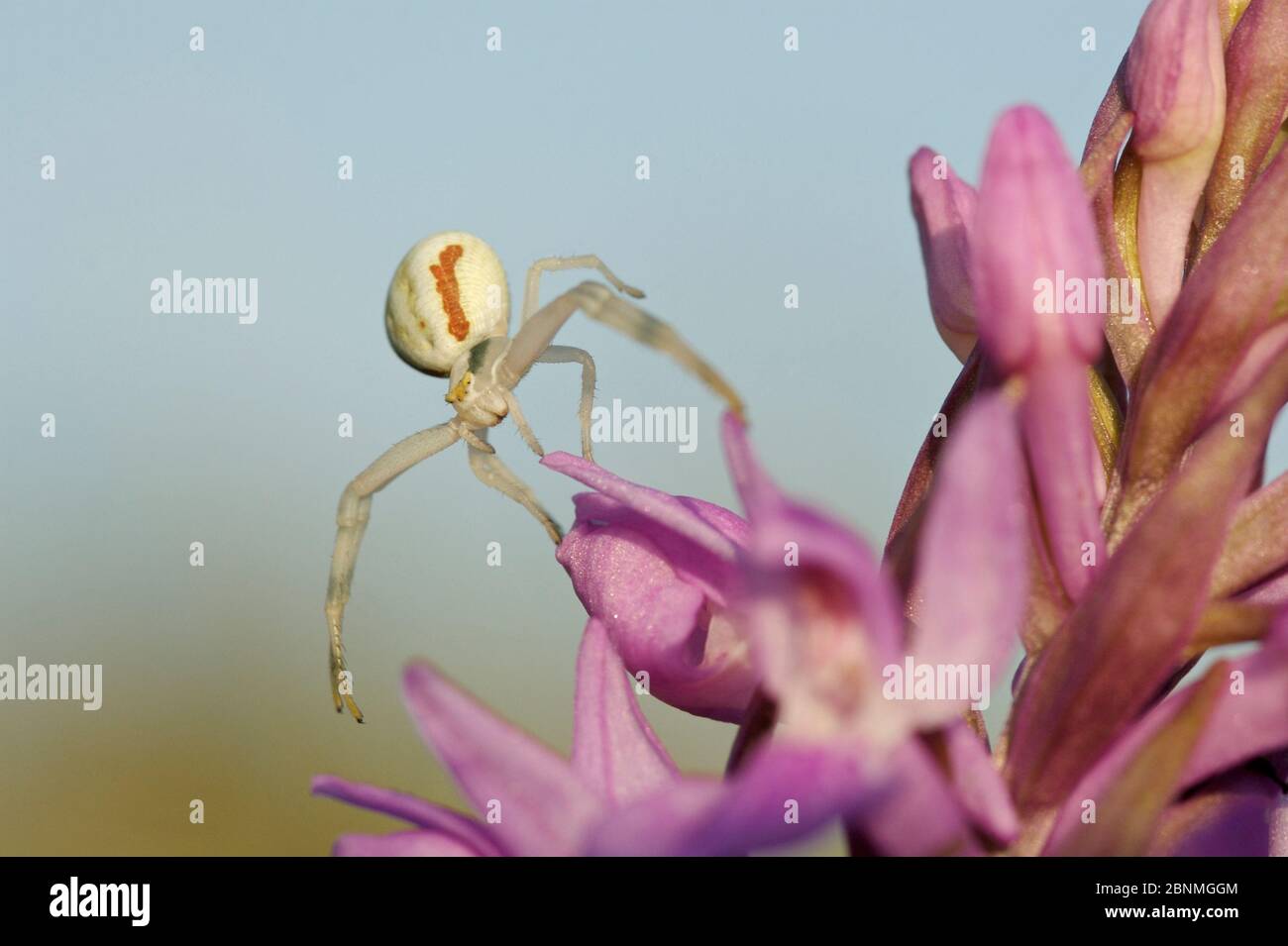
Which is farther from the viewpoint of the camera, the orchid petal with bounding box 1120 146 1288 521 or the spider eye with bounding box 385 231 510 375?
the spider eye with bounding box 385 231 510 375

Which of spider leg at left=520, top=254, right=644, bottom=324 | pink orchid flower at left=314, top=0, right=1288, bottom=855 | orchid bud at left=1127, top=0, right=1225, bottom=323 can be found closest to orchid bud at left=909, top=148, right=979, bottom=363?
pink orchid flower at left=314, top=0, right=1288, bottom=855

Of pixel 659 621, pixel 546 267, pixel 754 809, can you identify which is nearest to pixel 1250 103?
pixel 659 621

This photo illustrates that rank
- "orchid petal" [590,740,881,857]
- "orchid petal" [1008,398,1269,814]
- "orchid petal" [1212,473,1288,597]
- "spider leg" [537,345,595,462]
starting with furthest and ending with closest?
"spider leg" [537,345,595,462], "orchid petal" [1212,473,1288,597], "orchid petal" [1008,398,1269,814], "orchid petal" [590,740,881,857]

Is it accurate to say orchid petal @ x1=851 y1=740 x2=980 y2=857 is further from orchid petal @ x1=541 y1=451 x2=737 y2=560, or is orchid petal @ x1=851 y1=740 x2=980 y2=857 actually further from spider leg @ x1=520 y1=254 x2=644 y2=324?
spider leg @ x1=520 y1=254 x2=644 y2=324

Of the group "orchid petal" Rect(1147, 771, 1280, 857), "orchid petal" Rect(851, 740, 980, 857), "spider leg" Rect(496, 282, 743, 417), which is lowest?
"orchid petal" Rect(1147, 771, 1280, 857)

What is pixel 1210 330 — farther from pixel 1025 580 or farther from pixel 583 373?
pixel 583 373

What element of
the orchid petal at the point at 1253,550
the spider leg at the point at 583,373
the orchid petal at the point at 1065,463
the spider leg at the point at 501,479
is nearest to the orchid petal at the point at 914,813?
the orchid petal at the point at 1065,463

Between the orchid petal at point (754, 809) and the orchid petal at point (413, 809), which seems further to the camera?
the orchid petal at point (413, 809)

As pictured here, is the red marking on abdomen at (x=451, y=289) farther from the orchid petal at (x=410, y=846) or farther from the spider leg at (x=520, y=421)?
the orchid petal at (x=410, y=846)
